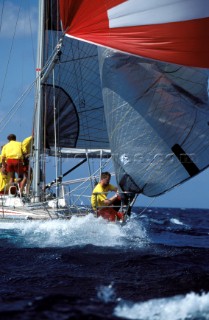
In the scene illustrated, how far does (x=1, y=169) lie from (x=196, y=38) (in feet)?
24.7

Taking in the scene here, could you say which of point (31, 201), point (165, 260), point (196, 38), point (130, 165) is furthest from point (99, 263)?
point (31, 201)

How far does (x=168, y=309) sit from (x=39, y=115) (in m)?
10.8

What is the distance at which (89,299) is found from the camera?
5930 millimetres

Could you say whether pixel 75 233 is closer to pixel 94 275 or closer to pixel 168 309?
pixel 94 275

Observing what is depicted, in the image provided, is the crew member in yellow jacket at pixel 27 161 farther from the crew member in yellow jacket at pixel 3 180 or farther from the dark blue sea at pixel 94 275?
the dark blue sea at pixel 94 275

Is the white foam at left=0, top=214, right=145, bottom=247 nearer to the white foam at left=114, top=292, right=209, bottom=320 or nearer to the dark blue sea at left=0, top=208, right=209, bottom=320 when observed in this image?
the dark blue sea at left=0, top=208, right=209, bottom=320

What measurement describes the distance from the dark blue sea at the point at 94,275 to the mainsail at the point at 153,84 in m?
1.53

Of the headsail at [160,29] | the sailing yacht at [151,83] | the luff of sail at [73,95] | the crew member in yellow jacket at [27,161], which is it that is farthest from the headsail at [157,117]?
the luff of sail at [73,95]

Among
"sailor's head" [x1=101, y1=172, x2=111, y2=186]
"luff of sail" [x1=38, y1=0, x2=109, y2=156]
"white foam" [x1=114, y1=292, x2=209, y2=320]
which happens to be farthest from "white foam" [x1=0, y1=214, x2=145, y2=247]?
"white foam" [x1=114, y1=292, x2=209, y2=320]

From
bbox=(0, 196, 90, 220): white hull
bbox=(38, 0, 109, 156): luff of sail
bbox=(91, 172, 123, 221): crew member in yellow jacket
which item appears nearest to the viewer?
bbox=(91, 172, 123, 221): crew member in yellow jacket

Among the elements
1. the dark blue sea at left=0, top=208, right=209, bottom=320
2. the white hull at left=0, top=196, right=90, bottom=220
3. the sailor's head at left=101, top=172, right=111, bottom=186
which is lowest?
the dark blue sea at left=0, top=208, right=209, bottom=320

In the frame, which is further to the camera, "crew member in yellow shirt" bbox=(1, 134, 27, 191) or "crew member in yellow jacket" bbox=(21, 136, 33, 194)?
"crew member in yellow jacket" bbox=(21, 136, 33, 194)

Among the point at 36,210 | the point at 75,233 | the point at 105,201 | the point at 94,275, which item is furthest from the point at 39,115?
the point at 94,275

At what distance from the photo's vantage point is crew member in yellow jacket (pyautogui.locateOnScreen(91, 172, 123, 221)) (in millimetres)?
12219
